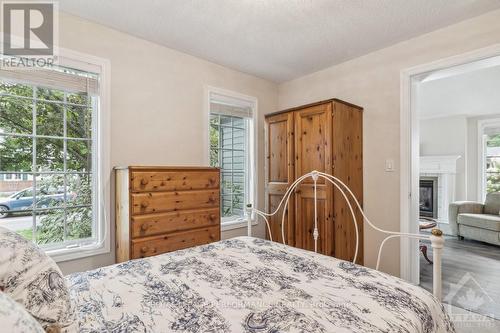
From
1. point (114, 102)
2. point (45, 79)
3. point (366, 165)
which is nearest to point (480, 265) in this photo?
point (366, 165)

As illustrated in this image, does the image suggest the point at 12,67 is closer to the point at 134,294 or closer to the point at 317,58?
the point at 134,294

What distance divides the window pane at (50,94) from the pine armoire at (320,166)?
6.99 ft

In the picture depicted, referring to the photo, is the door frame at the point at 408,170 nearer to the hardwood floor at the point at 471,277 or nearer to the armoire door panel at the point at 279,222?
the hardwood floor at the point at 471,277

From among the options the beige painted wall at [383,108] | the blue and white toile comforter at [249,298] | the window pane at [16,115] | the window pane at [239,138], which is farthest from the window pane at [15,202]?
the beige painted wall at [383,108]

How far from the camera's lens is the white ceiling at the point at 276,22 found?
213cm

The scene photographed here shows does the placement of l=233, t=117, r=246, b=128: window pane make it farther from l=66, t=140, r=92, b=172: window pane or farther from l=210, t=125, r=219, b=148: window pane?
l=66, t=140, r=92, b=172: window pane

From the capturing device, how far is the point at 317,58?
3141mm

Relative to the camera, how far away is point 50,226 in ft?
7.50

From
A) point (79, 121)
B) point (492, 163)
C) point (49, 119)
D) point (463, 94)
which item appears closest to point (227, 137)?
point (79, 121)

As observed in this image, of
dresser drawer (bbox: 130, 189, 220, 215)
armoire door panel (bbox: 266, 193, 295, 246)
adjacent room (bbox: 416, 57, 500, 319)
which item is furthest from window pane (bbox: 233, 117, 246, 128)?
adjacent room (bbox: 416, 57, 500, 319)

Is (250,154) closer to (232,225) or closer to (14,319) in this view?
(232,225)

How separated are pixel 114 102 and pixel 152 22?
790 millimetres

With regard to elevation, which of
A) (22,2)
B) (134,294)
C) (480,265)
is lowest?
(480,265)

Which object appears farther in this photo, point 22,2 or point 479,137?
point 479,137
